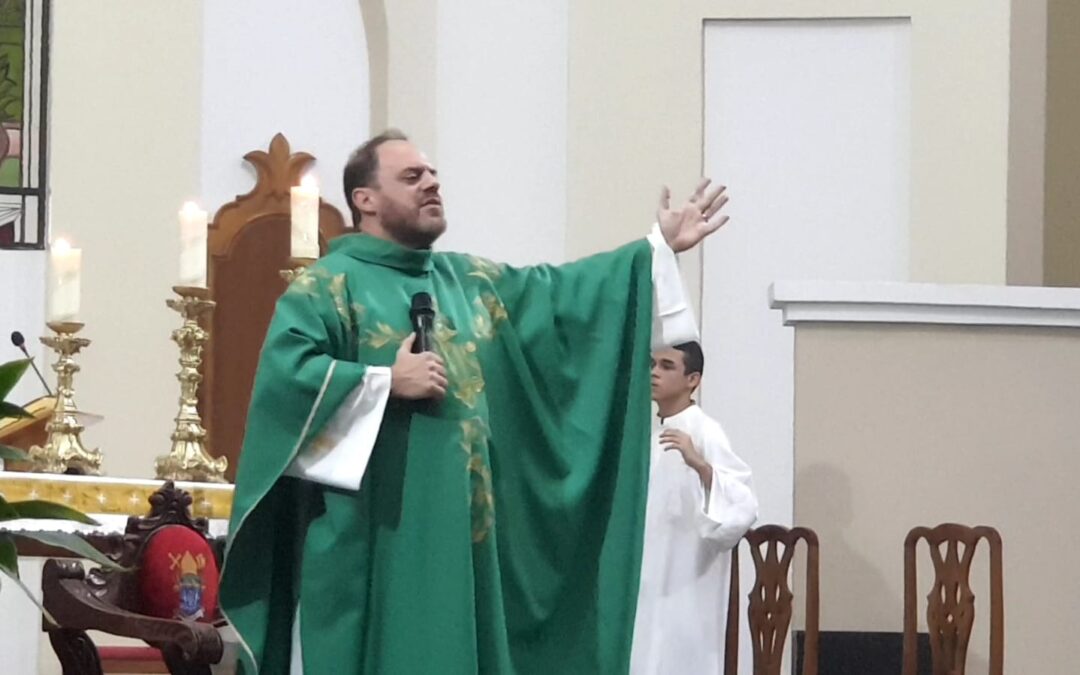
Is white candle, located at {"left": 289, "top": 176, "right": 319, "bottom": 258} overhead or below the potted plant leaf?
overhead

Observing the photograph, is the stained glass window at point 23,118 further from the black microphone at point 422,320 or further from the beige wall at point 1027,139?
the beige wall at point 1027,139

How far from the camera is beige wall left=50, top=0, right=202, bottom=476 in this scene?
782 centimetres

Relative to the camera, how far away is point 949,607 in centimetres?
596

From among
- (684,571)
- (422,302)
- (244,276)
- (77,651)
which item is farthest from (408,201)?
(244,276)

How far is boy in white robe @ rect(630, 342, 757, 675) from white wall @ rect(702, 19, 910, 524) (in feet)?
5.93

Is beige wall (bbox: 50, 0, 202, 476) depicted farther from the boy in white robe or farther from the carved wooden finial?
the boy in white robe

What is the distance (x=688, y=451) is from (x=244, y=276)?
253 centimetres

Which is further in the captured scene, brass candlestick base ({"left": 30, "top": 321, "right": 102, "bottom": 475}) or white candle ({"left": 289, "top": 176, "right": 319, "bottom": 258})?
white candle ({"left": 289, "top": 176, "right": 319, "bottom": 258})

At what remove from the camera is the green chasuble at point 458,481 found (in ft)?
13.6

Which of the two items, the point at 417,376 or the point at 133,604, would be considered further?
the point at 133,604

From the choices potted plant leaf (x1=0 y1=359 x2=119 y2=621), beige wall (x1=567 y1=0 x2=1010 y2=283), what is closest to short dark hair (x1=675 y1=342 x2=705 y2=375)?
beige wall (x1=567 y1=0 x2=1010 y2=283)

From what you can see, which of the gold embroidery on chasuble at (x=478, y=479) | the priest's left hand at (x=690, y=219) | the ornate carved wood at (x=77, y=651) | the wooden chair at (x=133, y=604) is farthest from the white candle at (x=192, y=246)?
the priest's left hand at (x=690, y=219)

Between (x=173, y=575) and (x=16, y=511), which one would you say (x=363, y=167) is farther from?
(x=16, y=511)

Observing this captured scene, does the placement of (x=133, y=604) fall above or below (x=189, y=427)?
below
